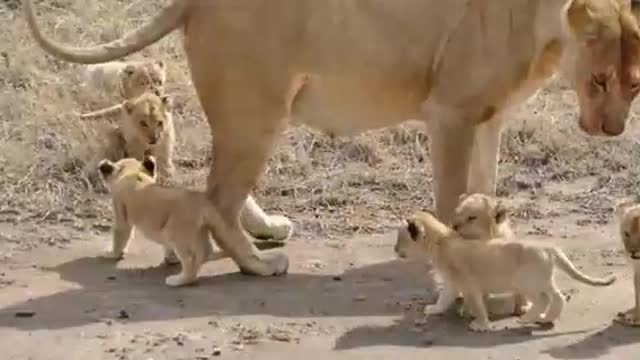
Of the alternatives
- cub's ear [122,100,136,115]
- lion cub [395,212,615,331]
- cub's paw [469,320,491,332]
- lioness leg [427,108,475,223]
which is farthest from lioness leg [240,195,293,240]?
cub's paw [469,320,491,332]

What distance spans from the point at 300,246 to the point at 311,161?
1251 mm

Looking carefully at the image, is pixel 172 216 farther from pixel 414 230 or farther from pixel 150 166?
pixel 414 230

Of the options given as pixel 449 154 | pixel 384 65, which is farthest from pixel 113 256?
pixel 449 154

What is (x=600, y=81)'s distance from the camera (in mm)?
6207

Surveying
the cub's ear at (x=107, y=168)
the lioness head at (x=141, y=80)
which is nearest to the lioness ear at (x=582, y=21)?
the cub's ear at (x=107, y=168)

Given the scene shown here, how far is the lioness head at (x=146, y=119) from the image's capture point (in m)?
7.30

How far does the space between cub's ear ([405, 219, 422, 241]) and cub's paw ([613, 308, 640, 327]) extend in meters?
0.79

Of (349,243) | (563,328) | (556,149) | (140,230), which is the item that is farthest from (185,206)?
(556,149)

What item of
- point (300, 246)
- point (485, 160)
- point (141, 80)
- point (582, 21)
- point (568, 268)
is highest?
point (582, 21)

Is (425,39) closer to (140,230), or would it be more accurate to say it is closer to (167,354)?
(140,230)

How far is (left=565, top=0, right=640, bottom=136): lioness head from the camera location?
614cm

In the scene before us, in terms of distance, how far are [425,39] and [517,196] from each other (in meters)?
1.70

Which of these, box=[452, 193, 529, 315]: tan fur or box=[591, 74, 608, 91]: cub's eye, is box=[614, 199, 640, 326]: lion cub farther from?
box=[591, 74, 608, 91]: cub's eye

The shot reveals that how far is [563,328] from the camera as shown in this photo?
574cm
